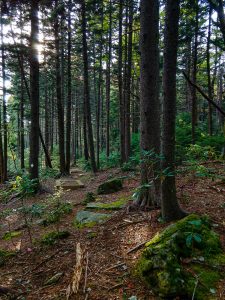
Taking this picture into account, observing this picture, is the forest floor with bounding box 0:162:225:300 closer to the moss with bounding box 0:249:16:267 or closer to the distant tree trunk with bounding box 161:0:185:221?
the moss with bounding box 0:249:16:267

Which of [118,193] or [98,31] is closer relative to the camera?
[118,193]

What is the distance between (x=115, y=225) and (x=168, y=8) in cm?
387

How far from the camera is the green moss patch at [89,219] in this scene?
5677 millimetres

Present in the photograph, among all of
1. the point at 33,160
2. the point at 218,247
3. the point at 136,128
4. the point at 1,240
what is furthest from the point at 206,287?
the point at 136,128

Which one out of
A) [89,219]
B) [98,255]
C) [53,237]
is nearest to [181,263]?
[98,255]

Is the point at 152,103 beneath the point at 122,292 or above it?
above

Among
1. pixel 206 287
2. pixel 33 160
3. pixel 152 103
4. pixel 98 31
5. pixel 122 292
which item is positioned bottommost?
pixel 122 292

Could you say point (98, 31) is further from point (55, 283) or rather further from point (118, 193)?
point (55, 283)

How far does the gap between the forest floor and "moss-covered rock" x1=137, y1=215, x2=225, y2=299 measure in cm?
16

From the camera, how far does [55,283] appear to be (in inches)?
146

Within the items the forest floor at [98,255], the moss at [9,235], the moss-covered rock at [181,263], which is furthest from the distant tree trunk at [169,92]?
the moss at [9,235]

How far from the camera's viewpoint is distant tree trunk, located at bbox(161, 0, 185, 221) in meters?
3.83

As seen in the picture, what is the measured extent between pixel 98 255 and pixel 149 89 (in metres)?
3.38

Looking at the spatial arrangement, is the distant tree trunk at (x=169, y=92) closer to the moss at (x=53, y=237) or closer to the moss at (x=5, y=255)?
the moss at (x=53, y=237)
